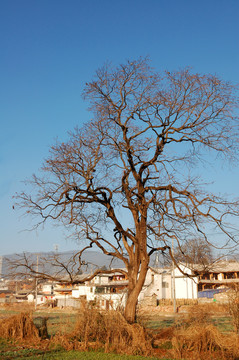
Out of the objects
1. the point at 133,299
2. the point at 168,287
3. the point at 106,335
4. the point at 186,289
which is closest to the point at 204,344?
the point at 133,299

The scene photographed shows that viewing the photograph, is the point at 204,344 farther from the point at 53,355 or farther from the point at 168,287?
the point at 168,287

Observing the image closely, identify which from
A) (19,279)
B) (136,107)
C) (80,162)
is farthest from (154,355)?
(136,107)

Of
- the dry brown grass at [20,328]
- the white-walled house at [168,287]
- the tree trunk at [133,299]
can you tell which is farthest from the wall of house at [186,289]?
the tree trunk at [133,299]

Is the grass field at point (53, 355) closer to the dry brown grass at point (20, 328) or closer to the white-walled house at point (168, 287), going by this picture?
the dry brown grass at point (20, 328)

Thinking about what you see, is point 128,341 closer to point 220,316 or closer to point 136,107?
point 136,107

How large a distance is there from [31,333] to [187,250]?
7.19 metres

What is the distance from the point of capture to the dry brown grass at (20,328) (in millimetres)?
15548

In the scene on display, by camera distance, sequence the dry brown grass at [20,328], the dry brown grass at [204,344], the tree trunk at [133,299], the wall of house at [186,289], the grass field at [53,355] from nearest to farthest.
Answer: the grass field at [53,355]
the dry brown grass at [204,344]
the tree trunk at [133,299]
the dry brown grass at [20,328]
the wall of house at [186,289]

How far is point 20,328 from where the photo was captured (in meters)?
15.7

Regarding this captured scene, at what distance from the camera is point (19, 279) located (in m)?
14.2

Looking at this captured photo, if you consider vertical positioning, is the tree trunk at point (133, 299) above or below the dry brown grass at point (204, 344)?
above

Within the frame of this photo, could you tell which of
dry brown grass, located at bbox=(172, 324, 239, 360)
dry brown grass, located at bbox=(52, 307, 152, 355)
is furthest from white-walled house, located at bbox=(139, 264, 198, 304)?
dry brown grass, located at bbox=(172, 324, 239, 360)

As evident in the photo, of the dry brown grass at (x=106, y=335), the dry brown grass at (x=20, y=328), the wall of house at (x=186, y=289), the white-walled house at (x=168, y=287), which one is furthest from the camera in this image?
the white-walled house at (x=168, y=287)

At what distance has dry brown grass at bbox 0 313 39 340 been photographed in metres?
15.5
